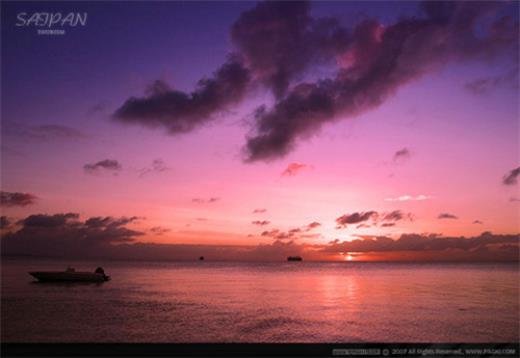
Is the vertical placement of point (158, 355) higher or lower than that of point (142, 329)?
higher

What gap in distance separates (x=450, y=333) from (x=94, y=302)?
28.4 meters

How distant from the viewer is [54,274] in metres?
57.2

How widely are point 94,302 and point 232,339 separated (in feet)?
64.2

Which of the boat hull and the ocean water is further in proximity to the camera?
the boat hull

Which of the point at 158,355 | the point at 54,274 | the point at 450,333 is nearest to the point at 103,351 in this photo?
the point at 158,355

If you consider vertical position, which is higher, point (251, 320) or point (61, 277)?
point (251, 320)

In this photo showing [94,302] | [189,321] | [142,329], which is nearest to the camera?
[142,329]

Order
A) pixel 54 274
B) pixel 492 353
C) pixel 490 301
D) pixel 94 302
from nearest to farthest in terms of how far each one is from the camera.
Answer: pixel 492 353 → pixel 94 302 → pixel 490 301 → pixel 54 274

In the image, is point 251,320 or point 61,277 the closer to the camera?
point 251,320

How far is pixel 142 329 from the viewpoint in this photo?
76.5ft

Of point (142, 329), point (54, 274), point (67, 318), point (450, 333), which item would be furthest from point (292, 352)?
point (54, 274)

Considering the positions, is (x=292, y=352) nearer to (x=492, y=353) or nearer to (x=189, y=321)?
(x=492, y=353)

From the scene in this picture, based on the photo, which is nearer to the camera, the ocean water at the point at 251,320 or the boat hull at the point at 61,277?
the ocean water at the point at 251,320

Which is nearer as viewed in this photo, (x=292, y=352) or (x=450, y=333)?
(x=292, y=352)
